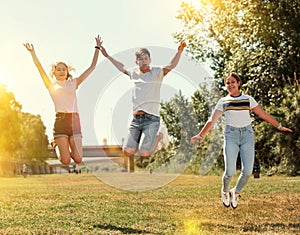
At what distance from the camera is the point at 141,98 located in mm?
8883

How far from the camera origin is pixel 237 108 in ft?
28.6

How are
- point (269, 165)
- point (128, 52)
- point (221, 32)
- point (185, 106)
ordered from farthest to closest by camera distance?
point (221, 32)
point (269, 165)
point (185, 106)
point (128, 52)

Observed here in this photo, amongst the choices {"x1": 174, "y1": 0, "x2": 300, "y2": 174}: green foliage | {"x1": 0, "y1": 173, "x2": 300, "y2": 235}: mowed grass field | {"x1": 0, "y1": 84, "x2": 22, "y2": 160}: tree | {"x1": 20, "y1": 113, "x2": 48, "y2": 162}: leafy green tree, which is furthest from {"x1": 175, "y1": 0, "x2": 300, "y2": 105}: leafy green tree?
{"x1": 20, "y1": 113, "x2": 48, "y2": 162}: leafy green tree

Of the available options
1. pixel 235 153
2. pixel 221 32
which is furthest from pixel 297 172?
pixel 235 153

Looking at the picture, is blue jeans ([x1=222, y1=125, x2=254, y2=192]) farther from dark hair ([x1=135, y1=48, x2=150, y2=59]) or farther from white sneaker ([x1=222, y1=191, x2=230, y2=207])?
dark hair ([x1=135, y1=48, x2=150, y2=59])

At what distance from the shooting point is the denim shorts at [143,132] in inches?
350

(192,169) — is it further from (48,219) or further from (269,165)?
(48,219)

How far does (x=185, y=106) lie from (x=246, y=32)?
22.1 meters

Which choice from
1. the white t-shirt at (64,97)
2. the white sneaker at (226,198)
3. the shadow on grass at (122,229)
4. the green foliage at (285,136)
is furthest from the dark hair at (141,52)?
the green foliage at (285,136)

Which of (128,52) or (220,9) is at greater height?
(220,9)

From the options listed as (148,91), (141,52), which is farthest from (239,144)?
(141,52)

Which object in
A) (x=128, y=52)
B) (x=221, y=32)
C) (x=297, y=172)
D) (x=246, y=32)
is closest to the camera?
(x=128, y=52)

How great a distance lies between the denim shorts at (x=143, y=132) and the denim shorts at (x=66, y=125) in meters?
1.07

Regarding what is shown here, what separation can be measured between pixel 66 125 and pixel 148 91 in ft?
5.55
